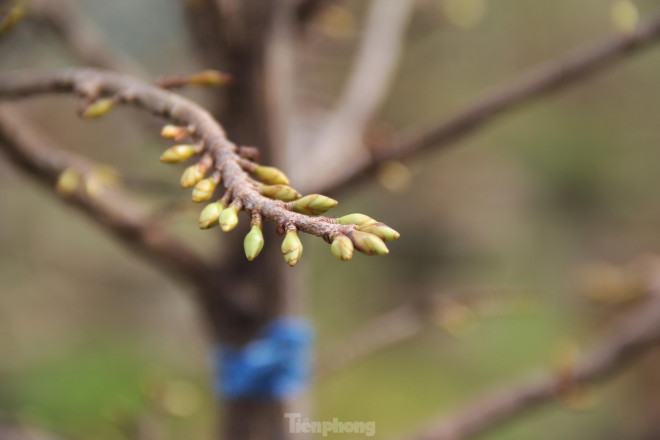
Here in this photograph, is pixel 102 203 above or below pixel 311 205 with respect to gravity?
above

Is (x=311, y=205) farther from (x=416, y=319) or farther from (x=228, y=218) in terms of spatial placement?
(x=416, y=319)

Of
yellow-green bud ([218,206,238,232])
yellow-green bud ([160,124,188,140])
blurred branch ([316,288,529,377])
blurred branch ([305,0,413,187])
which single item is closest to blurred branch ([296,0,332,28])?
blurred branch ([305,0,413,187])

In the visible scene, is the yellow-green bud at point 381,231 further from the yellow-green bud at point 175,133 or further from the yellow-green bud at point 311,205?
the yellow-green bud at point 175,133

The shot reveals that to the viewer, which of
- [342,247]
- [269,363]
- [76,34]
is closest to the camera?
[342,247]

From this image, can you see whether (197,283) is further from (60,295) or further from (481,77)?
(481,77)

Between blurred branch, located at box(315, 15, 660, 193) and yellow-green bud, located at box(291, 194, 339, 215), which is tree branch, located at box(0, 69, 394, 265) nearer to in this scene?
yellow-green bud, located at box(291, 194, 339, 215)

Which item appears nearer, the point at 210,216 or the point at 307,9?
the point at 210,216

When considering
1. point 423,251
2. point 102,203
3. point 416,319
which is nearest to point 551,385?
point 416,319

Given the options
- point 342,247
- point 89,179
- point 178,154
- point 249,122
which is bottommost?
point 342,247
